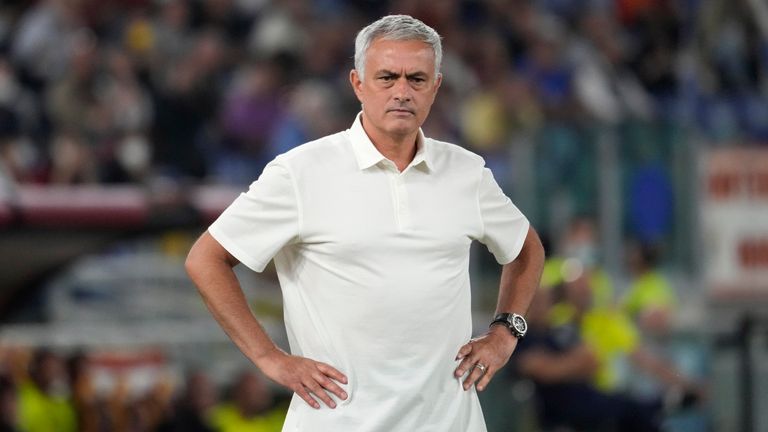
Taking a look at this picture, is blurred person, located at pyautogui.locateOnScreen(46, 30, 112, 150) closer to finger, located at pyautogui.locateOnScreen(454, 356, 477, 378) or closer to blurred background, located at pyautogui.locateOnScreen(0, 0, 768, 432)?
blurred background, located at pyautogui.locateOnScreen(0, 0, 768, 432)

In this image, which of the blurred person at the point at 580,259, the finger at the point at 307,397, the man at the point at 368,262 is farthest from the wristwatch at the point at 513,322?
the blurred person at the point at 580,259

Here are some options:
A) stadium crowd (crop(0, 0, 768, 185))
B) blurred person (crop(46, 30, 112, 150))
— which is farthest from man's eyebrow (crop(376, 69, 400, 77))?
blurred person (crop(46, 30, 112, 150))

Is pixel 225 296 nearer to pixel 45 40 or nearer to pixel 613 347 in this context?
pixel 613 347

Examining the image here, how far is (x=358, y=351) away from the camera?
3824 mm

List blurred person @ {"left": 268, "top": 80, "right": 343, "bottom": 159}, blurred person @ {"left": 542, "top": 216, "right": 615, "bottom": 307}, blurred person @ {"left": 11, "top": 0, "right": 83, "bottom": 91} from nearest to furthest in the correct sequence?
blurred person @ {"left": 542, "top": 216, "right": 615, "bottom": 307} < blurred person @ {"left": 268, "top": 80, "right": 343, "bottom": 159} < blurred person @ {"left": 11, "top": 0, "right": 83, "bottom": 91}

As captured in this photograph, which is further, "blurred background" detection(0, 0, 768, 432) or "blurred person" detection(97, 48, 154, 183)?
"blurred person" detection(97, 48, 154, 183)

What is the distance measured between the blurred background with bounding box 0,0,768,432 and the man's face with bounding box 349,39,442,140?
4.58 meters

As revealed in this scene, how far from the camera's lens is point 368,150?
392cm

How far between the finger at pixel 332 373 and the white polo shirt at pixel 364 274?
0.07ft

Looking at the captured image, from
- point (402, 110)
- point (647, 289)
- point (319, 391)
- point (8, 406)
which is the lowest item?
point (8, 406)

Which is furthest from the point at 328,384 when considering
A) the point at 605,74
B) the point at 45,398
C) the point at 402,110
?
the point at 605,74

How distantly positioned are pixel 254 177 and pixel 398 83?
282 inches

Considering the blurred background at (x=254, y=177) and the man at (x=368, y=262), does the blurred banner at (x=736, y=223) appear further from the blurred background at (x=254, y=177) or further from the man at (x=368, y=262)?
the man at (x=368, y=262)

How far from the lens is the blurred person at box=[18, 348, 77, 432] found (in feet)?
30.3
